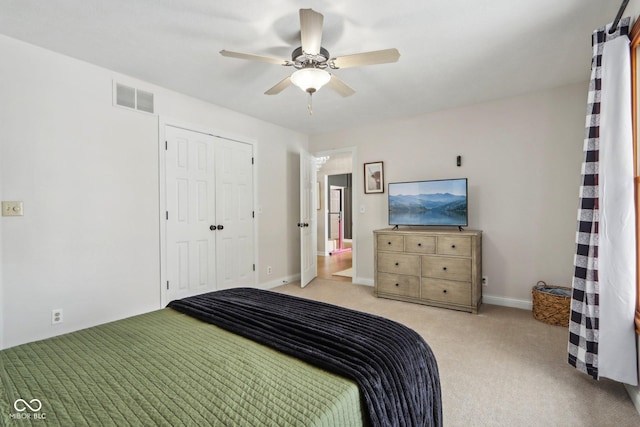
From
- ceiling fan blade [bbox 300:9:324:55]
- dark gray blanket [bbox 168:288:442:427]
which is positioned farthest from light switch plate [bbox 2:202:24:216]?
ceiling fan blade [bbox 300:9:324:55]

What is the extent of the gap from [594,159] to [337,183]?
7175 millimetres

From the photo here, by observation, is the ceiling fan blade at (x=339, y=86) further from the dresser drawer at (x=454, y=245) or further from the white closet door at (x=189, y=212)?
the dresser drawer at (x=454, y=245)

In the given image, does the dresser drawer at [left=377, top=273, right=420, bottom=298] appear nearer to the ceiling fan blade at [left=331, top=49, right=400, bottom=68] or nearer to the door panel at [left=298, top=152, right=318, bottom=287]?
the door panel at [left=298, top=152, right=318, bottom=287]

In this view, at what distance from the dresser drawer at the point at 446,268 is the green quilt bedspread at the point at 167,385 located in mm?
2806

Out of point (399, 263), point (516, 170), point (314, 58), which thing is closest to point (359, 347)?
point (314, 58)

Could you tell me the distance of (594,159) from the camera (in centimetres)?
196

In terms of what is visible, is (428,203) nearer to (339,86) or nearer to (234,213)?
(339,86)

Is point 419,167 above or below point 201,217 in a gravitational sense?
above

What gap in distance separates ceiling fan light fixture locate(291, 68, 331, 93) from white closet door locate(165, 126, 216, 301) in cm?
186

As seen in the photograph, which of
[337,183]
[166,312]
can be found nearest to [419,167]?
[166,312]

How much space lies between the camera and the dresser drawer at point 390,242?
3.82 metres

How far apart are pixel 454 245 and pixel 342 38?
2484mm

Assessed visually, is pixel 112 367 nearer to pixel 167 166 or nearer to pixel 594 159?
pixel 167 166

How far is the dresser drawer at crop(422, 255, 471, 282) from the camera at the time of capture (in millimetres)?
3383
